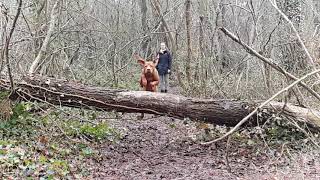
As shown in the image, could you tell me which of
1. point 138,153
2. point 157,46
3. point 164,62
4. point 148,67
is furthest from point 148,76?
point 157,46

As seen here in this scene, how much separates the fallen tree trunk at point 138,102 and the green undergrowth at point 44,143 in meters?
0.39

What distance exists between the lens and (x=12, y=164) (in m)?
6.16

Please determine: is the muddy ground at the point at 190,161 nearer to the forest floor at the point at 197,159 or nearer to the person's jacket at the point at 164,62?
the forest floor at the point at 197,159

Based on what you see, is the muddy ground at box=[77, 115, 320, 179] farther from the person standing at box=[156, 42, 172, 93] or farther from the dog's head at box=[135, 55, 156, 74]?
the person standing at box=[156, 42, 172, 93]

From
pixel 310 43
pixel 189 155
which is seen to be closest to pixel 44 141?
pixel 189 155

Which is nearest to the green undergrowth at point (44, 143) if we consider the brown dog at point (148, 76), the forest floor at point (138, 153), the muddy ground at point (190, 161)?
the forest floor at point (138, 153)

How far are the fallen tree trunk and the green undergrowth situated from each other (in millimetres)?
390

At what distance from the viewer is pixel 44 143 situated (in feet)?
26.1

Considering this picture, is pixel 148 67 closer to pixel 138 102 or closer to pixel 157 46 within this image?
pixel 138 102

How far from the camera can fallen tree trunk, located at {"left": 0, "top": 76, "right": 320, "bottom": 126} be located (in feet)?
28.5

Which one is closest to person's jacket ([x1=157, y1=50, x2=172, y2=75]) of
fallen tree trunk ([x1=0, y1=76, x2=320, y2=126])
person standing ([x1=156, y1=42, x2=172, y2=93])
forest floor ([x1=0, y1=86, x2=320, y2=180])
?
person standing ([x1=156, y1=42, x2=172, y2=93])

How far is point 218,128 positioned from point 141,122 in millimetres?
2314

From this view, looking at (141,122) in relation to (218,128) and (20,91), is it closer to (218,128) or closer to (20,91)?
(218,128)

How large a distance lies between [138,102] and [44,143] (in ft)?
7.04
